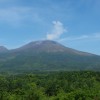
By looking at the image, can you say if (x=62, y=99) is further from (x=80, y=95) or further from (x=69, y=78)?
(x=69, y=78)

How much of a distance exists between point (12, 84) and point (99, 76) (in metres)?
41.4

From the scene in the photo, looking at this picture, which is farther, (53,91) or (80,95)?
(53,91)

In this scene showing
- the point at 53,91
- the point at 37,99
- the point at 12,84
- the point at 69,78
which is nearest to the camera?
the point at 37,99

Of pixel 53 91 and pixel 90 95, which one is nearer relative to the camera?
pixel 90 95

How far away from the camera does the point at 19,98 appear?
92.5 m

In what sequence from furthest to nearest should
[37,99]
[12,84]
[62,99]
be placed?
[12,84]
[37,99]
[62,99]

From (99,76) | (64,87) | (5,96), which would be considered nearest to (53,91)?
(64,87)

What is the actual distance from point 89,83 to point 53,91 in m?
15.6

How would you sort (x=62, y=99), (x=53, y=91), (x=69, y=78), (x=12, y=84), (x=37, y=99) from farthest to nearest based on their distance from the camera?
(x=69, y=78) < (x=12, y=84) < (x=53, y=91) < (x=37, y=99) < (x=62, y=99)

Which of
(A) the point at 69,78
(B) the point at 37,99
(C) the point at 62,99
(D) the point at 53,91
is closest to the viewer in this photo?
(C) the point at 62,99

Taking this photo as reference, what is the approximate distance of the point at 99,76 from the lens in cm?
14125

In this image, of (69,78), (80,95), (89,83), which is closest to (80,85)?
(89,83)

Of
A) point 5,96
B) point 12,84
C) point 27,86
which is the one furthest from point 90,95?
point 12,84

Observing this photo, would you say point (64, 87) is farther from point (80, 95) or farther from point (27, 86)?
point (80, 95)
